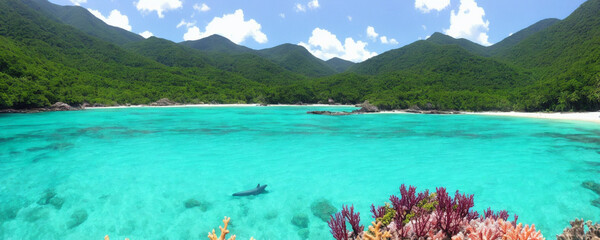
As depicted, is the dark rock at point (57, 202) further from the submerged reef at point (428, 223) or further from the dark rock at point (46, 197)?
the submerged reef at point (428, 223)

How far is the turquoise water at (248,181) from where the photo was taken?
8055 mm

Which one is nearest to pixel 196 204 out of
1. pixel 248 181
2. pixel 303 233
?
pixel 248 181

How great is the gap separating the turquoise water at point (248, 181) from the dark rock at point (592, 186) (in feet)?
1.04

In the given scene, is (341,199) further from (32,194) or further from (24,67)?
(24,67)

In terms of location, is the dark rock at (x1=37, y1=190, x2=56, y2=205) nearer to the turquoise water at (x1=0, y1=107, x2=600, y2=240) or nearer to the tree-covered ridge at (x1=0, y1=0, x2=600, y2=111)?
the turquoise water at (x1=0, y1=107, x2=600, y2=240)

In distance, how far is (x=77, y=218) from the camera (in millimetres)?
8258

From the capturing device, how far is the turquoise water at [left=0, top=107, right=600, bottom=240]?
8.05m

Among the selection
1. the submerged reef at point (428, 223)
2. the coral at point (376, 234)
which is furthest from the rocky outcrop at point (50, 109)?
the coral at point (376, 234)

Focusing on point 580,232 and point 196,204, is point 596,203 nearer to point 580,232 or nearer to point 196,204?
point 580,232

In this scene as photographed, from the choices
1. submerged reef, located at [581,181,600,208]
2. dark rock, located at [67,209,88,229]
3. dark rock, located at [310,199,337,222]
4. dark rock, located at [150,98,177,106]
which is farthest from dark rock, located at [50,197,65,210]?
dark rock, located at [150,98,177,106]

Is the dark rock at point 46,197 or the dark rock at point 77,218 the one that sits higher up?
the dark rock at point 46,197

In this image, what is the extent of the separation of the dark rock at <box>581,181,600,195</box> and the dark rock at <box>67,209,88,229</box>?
58.5 feet

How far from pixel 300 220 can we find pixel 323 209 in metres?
1.08

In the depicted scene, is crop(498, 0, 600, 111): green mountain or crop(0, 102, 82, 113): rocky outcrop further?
crop(498, 0, 600, 111): green mountain
